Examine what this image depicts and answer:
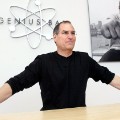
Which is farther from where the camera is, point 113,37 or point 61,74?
point 113,37

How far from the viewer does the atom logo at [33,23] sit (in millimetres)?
2662

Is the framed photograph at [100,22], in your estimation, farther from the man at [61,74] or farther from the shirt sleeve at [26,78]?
the shirt sleeve at [26,78]

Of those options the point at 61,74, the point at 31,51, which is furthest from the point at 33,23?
the point at 61,74

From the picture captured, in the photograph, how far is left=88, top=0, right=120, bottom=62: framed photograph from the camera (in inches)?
119

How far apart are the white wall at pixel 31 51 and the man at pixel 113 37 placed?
102 millimetres

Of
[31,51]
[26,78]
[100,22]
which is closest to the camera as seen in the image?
[26,78]

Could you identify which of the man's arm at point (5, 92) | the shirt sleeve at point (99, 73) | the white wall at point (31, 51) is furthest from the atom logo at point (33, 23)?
the man's arm at point (5, 92)

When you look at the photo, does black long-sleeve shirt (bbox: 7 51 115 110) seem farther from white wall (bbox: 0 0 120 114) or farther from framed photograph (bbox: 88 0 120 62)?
framed photograph (bbox: 88 0 120 62)

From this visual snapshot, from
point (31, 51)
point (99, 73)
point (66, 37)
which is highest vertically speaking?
point (66, 37)

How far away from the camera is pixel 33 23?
276 centimetres

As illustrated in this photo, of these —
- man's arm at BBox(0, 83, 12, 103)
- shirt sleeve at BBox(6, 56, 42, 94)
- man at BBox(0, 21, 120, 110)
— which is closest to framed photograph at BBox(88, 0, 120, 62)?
man at BBox(0, 21, 120, 110)

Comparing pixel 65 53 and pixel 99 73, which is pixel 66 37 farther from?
pixel 99 73

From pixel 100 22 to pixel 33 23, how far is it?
2.66 feet

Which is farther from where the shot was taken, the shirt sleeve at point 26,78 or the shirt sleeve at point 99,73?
the shirt sleeve at point 99,73
